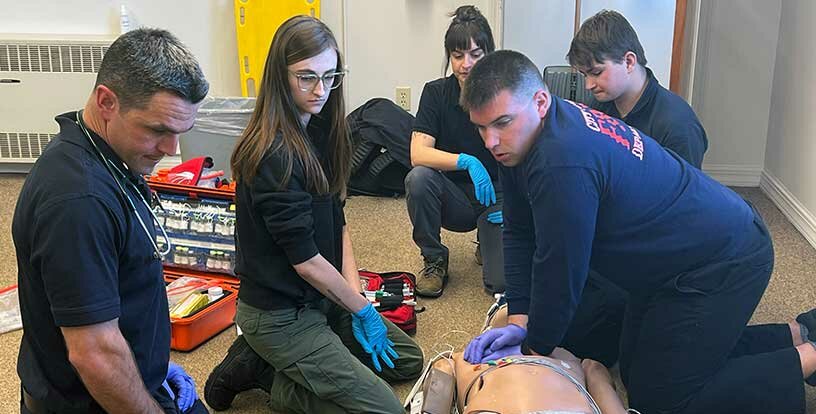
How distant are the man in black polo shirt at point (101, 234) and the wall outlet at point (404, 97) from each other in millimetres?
2995

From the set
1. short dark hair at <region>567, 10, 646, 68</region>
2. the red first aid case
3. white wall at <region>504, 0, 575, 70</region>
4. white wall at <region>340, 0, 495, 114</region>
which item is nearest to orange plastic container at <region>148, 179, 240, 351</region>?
the red first aid case

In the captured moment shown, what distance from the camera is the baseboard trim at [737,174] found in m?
4.24

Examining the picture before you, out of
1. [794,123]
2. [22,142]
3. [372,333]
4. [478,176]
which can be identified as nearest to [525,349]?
[372,333]

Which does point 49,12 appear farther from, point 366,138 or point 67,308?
point 67,308

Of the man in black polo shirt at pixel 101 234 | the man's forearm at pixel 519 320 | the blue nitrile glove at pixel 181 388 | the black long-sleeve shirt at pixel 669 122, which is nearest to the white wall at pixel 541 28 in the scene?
the black long-sleeve shirt at pixel 669 122

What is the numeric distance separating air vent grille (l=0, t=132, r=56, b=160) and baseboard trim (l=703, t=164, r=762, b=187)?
3399mm

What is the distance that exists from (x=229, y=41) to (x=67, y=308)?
10.6 ft

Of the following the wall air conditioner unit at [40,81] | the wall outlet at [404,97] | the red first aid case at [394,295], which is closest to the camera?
the red first aid case at [394,295]

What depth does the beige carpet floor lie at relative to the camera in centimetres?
247

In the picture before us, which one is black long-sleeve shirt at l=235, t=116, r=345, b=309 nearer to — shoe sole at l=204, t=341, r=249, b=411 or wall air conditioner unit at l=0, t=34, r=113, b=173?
shoe sole at l=204, t=341, r=249, b=411

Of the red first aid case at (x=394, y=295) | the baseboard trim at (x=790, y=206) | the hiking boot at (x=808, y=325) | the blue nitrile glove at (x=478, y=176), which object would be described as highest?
the blue nitrile glove at (x=478, y=176)

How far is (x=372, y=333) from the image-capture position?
228 centimetres

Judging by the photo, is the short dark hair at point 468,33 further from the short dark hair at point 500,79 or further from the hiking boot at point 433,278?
the short dark hair at point 500,79

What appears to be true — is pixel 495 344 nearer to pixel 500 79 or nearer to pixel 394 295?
pixel 500 79
